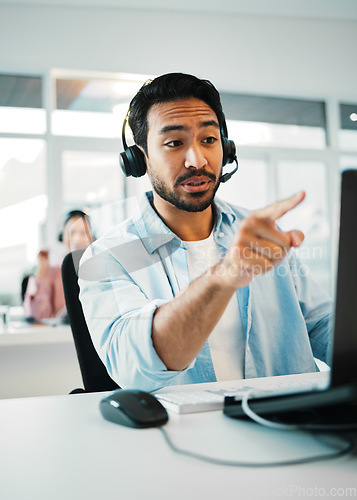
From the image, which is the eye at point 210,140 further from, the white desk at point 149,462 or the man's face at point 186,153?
the white desk at point 149,462

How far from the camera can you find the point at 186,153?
3.60 feet

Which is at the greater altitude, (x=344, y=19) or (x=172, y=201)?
(x=344, y=19)

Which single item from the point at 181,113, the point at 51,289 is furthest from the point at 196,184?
the point at 51,289

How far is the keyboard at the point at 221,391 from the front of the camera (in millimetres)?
630

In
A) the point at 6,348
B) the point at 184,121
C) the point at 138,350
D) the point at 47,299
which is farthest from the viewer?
the point at 47,299

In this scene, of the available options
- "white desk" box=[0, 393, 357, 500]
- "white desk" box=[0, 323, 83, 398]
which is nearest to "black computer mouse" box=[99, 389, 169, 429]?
"white desk" box=[0, 393, 357, 500]

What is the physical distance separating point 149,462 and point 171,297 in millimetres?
614

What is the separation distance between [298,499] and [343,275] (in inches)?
7.7

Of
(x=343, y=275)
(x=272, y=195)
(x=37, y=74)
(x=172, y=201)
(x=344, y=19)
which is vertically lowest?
(x=343, y=275)

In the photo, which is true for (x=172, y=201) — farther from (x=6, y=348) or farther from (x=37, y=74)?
(x=37, y=74)

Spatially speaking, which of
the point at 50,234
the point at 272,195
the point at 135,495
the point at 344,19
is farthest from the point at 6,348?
the point at 344,19

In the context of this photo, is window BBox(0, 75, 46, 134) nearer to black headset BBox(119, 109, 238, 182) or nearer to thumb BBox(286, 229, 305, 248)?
black headset BBox(119, 109, 238, 182)

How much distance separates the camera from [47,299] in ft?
10.2

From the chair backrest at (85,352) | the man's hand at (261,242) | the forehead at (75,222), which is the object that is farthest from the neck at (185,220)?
the forehead at (75,222)
